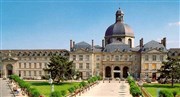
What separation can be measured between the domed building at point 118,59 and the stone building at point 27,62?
5745 millimetres

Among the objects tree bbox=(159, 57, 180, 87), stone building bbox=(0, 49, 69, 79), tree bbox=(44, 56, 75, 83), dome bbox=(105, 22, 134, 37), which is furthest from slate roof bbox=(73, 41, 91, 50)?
tree bbox=(159, 57, 180, 87)

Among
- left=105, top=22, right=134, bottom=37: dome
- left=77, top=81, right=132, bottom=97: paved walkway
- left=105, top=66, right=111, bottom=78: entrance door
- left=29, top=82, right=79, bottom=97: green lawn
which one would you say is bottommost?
left=77, top=81, right=132, bottom=97: paved walkway

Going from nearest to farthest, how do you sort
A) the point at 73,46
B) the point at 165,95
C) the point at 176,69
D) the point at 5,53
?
the point at 165,95
the point at 176,69
the point at 73,46
the point at 5,53

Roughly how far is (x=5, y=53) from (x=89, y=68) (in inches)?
1012

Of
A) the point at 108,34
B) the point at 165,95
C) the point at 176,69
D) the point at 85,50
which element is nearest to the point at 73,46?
the point at 85,50

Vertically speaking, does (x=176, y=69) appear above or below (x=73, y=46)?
below

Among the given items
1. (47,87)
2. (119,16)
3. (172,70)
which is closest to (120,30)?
(119,16)

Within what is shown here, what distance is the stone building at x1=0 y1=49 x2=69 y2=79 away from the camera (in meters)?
79.1

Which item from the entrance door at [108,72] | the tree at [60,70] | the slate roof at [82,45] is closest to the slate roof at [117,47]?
the slate roof at [82,45]

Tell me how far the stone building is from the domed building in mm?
5745

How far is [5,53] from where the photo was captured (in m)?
83.5

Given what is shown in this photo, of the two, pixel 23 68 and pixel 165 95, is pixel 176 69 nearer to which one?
pixel 165 95

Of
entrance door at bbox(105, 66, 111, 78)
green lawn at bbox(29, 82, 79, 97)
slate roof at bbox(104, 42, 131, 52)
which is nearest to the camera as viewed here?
green lawn at bbox(29, 82, 79, 97)

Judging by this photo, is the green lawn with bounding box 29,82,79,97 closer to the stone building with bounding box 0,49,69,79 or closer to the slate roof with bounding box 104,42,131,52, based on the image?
the slate roof with bounding box 104,42,131,52
